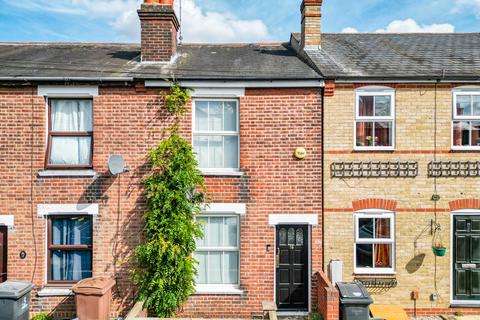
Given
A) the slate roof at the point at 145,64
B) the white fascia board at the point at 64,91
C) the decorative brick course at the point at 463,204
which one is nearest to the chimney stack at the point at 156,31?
the slate roof at the point at 145,64

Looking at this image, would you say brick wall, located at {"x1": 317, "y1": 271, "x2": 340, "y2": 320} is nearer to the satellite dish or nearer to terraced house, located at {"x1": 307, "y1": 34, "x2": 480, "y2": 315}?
terraced house, located at {"x1": 307, "y1": 34, "x2": 480, "y2": 315}

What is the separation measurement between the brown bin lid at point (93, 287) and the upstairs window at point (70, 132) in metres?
2.69

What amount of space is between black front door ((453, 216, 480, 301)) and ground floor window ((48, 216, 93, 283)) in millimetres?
8879

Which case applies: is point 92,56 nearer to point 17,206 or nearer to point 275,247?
point 17,206

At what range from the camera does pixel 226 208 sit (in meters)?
8.03

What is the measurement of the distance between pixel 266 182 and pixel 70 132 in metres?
4.95

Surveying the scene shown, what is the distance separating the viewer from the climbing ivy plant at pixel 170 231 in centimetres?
738

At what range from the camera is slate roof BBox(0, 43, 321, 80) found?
8148 millimetres

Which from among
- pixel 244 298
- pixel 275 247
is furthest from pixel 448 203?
pixel 244 298

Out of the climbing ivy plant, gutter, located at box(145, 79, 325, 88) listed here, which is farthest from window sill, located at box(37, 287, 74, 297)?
gutter, located at box(145, 79, 325, 88)

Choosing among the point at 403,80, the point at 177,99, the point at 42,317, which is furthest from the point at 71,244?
the point at 403,80

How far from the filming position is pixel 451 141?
8.19 m

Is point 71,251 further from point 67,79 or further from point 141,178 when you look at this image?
point 67,79

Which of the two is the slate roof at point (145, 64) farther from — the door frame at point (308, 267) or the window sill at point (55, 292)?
the window sill at point (55, 292)
